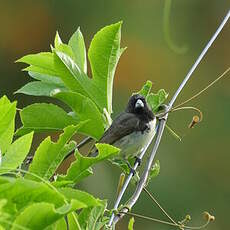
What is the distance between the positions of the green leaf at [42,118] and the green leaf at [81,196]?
0.66 meters

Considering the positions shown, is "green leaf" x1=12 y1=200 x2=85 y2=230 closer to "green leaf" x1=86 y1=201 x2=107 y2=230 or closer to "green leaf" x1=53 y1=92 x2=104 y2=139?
"green leaf" x1=86 y1=201 x2=107 y2=230

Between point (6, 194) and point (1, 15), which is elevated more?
point (6, 194)

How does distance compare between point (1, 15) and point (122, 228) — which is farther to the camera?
point (1, 15)

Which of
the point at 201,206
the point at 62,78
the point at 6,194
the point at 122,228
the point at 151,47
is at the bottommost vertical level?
the point at 201,206

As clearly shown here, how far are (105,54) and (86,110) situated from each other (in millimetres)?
176

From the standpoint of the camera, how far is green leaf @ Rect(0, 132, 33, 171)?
1.37 m

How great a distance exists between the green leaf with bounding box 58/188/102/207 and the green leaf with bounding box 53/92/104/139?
0.54m

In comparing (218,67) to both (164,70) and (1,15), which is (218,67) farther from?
(1,15)

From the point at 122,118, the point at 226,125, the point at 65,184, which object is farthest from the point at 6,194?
the point at 226,125

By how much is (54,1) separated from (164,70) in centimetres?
116

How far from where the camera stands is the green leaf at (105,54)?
198cm

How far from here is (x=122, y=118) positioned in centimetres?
365

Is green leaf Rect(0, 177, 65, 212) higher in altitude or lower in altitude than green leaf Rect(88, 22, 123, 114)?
higher

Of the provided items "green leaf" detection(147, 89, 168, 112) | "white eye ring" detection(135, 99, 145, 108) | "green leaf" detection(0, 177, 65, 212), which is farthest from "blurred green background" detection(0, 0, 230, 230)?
"green leaf" detection(0, 177, 65, 212)
